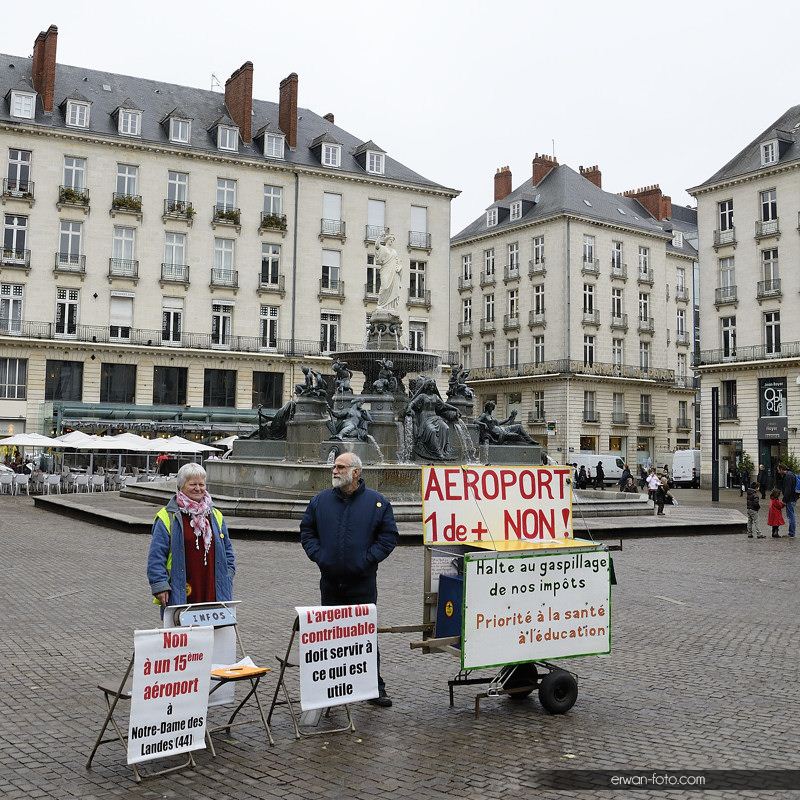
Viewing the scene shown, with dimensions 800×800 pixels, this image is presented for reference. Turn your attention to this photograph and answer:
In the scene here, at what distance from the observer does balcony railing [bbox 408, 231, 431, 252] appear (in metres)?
57.8

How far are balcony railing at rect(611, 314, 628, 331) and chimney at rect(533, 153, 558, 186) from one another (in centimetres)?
1225

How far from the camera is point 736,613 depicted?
11.0m

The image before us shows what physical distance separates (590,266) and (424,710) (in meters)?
60.0

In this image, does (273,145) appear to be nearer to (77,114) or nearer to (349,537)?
(77,114)

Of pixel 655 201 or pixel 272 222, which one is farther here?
pixel 655 201

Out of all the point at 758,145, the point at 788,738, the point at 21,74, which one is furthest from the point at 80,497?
the point at 758,145

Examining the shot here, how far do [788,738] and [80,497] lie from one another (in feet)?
82.3

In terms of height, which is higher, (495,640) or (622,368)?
(622,368)

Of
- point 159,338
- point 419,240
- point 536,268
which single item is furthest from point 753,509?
point 536,268

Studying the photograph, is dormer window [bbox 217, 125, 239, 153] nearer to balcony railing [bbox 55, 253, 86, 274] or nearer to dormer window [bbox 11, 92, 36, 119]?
dormer window [bbox 11, 92, 36, 119]

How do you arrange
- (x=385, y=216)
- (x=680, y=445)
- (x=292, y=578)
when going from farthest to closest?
(x=680, y=445) < (x=385, y=216) < (x=292, y=578)

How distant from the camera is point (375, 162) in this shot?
57.1 m

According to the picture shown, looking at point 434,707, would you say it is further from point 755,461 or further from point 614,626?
point 755,461

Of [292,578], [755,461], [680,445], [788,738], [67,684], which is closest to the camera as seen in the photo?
[788,738]
